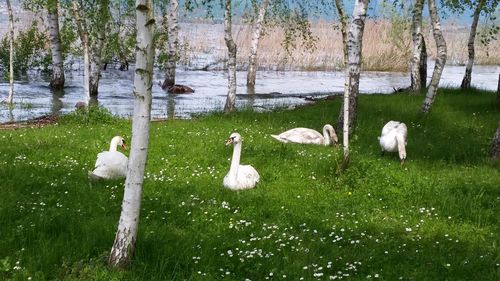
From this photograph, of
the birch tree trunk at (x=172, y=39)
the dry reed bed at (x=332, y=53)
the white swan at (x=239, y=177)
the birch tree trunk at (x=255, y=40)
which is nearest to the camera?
the white swan at (x=239, y=177)

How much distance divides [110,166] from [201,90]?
2557 centimetres

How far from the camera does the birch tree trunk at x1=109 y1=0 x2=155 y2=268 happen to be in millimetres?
6613

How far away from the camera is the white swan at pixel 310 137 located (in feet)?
51.9

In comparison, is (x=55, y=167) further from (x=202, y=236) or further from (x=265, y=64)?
(x=265, y=64)

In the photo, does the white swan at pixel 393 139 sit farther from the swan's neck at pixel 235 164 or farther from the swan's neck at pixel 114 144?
the swan's neck at pixel 114 144

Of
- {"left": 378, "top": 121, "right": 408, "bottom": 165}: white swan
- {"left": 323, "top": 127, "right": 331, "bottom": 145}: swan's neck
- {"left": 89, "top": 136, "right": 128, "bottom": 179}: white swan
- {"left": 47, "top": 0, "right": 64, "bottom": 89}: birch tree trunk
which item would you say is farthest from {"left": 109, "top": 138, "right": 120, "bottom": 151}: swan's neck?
{"left": 47, "top": 0, "right": 64, "bottom": 89}: birch tree trunk

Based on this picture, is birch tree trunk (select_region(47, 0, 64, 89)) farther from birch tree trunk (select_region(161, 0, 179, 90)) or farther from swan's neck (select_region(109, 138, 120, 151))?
swan's neck (select_region(109, 138, 120, 151))

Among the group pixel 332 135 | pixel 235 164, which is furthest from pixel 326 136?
pixel 235 164

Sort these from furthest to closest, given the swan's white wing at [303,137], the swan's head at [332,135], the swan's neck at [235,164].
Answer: the swan's white wing at [303,137] < the swan's head at [332,135] < the swan's neck at [235,164]

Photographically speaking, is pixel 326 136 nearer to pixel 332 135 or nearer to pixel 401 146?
pixel 332 135

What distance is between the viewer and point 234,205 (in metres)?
10.0

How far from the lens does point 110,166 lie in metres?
11.3

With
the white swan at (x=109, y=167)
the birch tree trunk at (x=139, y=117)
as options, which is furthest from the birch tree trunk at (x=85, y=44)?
the birch tree trunk at (x=139, y=117)

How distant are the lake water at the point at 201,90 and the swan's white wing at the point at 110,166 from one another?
1273cm
